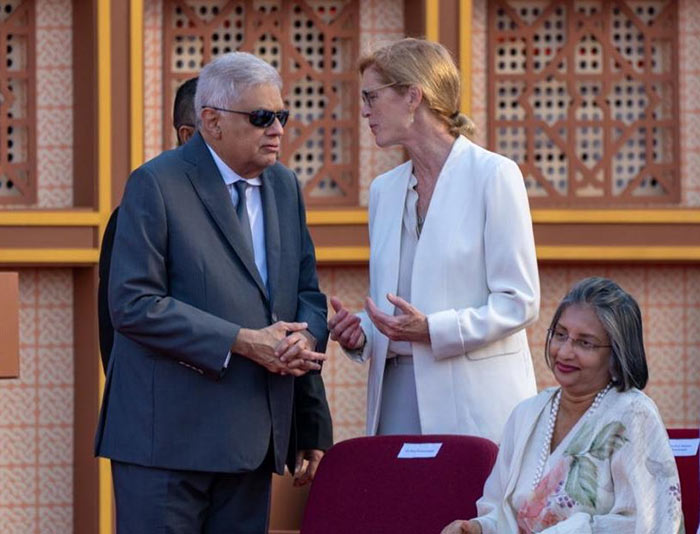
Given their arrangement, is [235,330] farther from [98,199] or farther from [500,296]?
[98,199]

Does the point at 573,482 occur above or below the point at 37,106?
below

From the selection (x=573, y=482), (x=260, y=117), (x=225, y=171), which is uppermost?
Result: (x=260, y=117)

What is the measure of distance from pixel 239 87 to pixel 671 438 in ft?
4.80

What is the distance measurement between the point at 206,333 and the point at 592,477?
3.14ft

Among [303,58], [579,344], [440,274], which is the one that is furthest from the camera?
[303,58]

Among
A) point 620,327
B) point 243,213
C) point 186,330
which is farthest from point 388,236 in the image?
point 620,327

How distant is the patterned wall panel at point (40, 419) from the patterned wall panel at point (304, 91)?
72 cm

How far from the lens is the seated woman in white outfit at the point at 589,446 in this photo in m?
3.71

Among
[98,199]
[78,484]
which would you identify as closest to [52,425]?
[78,484]

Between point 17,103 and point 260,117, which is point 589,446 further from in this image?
point 17,103

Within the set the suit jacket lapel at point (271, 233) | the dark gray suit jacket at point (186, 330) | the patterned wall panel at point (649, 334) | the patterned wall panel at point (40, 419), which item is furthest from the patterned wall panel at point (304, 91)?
the dark gray suit jacket at point (186, 330)

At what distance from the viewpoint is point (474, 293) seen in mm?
4469

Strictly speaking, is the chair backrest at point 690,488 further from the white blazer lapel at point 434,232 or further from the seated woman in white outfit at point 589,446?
the white blazer lapel at point 434,232

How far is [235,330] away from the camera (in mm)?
4051
